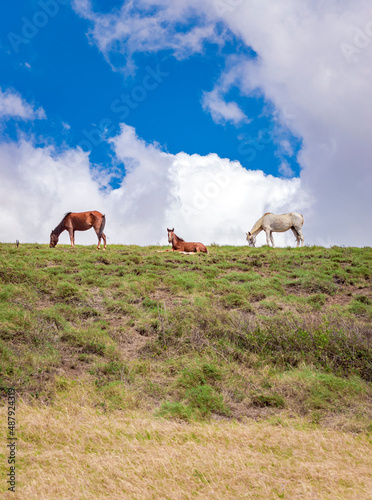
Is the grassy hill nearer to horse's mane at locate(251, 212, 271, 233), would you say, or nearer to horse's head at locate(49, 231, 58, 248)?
horse's head at locate(49, 231, 58, 248)

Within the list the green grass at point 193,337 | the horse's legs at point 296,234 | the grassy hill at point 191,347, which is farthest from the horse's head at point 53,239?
the horse's legs at point 296,234

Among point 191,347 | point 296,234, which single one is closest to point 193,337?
point 191,347

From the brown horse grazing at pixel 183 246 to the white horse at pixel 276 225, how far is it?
967cm

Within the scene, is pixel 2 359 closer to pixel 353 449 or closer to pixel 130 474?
pixel 130 474

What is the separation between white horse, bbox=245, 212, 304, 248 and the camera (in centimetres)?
3131

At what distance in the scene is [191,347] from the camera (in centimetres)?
1009

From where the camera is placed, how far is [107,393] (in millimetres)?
8031

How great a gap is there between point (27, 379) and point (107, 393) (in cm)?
174

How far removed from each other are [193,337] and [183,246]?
1216 centimetres

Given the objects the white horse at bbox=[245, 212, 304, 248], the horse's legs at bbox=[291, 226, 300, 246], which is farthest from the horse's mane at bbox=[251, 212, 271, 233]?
the horse's legs at bbox=[291, 226, 300, 246]

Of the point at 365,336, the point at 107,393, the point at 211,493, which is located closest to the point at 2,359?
the point at 107,393

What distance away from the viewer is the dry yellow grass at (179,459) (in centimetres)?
469

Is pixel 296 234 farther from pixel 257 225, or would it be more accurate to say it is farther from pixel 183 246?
pixel 183 246

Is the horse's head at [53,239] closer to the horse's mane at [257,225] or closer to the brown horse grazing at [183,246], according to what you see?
the brown horse grazing at [183,246]
